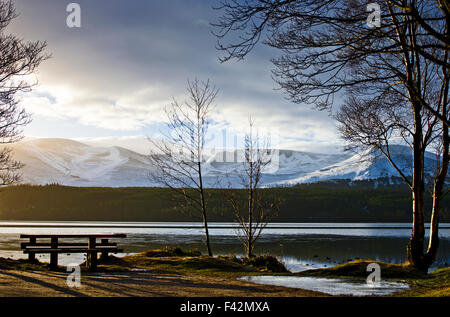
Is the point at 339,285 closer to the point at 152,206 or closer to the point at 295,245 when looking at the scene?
the point at 295,245

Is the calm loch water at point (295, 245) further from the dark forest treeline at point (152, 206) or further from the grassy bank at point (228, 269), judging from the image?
the dark forest treeline at point (152, 206)

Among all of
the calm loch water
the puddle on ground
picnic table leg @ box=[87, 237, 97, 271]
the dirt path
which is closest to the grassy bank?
picnic table leg @ box=[87, 237, 97, 271]

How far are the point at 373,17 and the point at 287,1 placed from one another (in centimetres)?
186

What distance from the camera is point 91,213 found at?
12925cm

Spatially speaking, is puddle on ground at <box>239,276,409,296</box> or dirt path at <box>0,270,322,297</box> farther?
puddle on ground at <box>239,276,409,296</box>

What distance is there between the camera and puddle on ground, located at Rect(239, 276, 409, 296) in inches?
441

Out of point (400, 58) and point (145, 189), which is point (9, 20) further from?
point (145, 189)

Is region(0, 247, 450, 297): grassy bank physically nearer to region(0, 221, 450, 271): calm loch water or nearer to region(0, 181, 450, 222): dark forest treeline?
region(0, 221, 450, 271): calm loch water

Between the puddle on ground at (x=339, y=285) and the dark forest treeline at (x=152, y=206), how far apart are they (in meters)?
106

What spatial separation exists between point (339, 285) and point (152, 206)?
125764 mm

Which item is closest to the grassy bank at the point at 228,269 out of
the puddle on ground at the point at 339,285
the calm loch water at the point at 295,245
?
the puddle on ground at the point at 339,285

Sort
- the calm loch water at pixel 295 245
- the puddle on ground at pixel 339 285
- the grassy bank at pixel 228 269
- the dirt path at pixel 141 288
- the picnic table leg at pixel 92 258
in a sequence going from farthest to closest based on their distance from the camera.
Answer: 1. the calm loch water at pixel 295 245
2. the picnic table leg at pixel 92 258
3. the grassy bank at pixel 228 269
4. the puddle on ground at pixel 339 285
5. the dirt path at pixel 141 288

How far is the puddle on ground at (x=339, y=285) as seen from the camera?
11211mm

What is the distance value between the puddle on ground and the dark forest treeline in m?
106
